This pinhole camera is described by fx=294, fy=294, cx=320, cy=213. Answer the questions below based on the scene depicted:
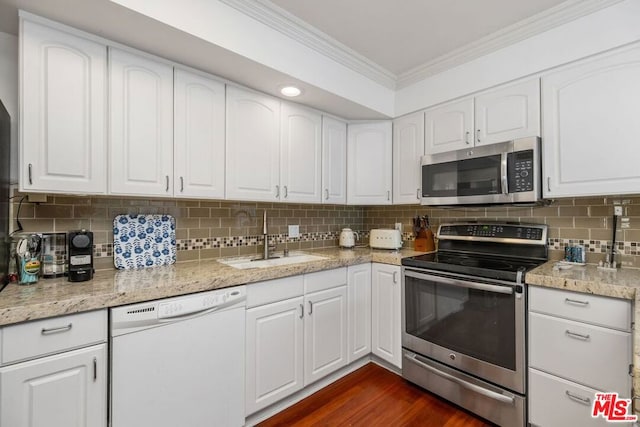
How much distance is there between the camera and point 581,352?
4.82 ft

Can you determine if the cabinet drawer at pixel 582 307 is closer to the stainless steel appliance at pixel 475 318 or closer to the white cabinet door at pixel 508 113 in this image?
the stainless steel appliance at pixel 475 318

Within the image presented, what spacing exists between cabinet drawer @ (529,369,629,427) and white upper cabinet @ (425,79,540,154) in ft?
4.71

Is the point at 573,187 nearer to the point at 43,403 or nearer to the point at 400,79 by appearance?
the point at 400,79

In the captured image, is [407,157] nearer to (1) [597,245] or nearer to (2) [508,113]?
(2) [508,113]

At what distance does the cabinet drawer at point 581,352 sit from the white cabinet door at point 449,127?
128cm

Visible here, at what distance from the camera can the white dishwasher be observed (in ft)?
4.19

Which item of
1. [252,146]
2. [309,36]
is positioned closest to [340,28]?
[309,36]

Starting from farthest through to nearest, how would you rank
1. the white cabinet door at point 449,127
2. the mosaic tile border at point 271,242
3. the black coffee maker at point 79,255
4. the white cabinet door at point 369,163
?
1. the white cabinet door at point 369,163
2. the white cabinet door at point 449,127
3. the mosaic tile border at point 271,242
4. the black coffee maker at point 79,255

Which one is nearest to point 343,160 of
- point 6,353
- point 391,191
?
point 391,191

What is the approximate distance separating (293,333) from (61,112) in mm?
1714

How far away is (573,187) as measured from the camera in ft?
5.67

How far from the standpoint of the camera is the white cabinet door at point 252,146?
1950 millimetres

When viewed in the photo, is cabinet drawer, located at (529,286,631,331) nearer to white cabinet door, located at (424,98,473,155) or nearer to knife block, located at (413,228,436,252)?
knife block, located at (413,228,436,252)

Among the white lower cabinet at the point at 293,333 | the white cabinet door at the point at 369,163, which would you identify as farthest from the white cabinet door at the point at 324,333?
the white cabinet door at the point at 369,163
